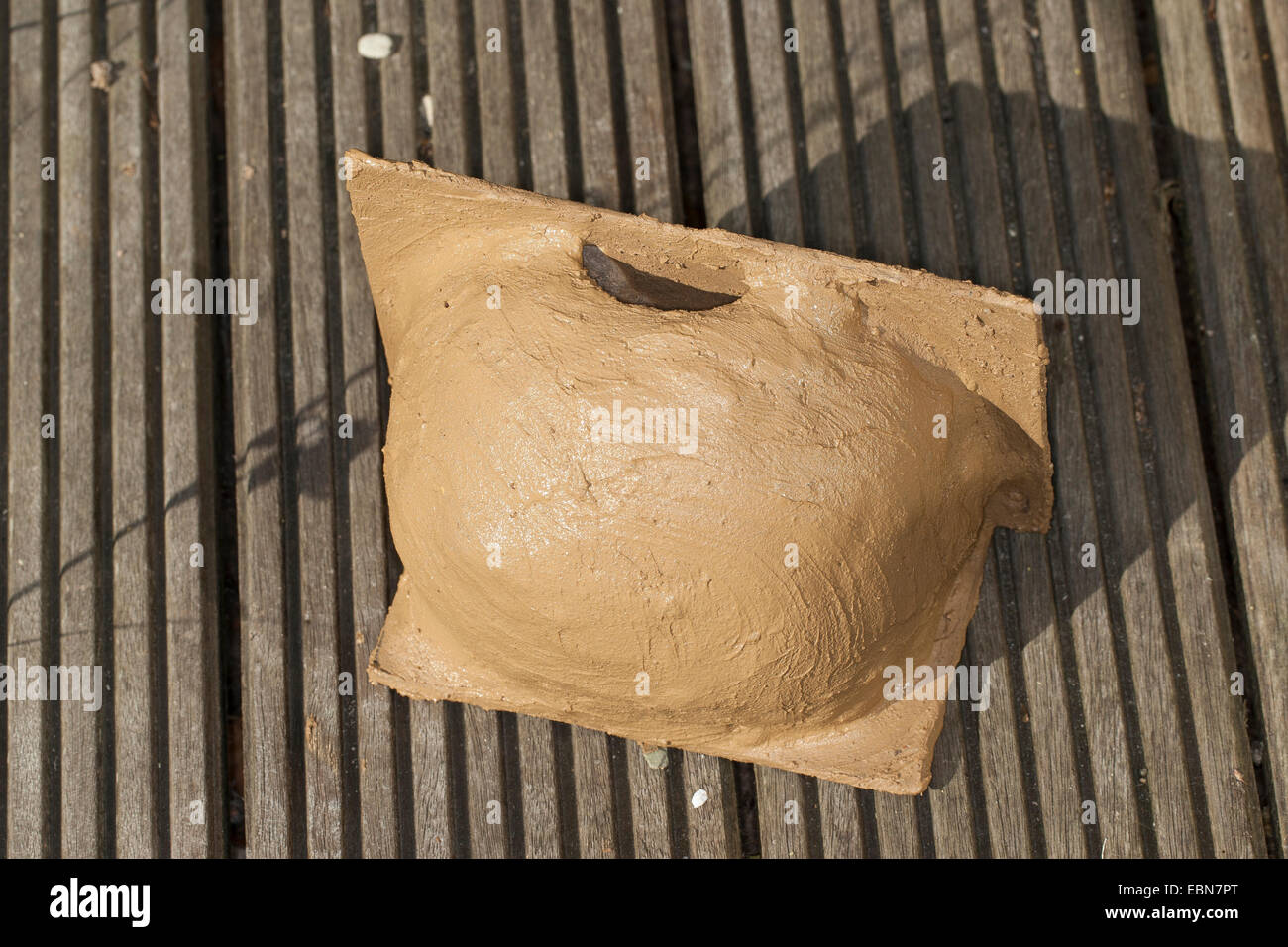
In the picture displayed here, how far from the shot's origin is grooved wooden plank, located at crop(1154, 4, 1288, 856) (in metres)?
2.99

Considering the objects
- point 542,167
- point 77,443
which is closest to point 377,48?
point 542,167

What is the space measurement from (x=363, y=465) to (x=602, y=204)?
1.12 metres

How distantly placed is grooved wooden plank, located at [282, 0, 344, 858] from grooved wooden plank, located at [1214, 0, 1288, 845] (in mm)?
2867

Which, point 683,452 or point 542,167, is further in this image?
point 542,167

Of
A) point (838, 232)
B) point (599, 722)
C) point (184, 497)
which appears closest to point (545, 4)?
point (838, 232)

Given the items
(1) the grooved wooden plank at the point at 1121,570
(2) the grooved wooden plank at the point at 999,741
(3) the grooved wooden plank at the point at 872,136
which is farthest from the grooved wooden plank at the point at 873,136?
(2) the grooved wooden plank at the point at 999,741

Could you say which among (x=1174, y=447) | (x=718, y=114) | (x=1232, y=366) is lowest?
(x=1174, y=447)

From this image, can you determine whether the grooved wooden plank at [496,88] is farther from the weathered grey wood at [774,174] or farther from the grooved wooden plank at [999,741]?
the grooved wooden plank at [999,741]

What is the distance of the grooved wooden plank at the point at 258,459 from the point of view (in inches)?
116

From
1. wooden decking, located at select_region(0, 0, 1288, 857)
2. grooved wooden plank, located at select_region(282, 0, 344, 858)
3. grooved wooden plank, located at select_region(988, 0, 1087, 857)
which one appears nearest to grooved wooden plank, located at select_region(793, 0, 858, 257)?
wooden decking, located at select_region(0, 0, 1288, 857)

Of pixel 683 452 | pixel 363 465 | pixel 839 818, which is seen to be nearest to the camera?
pixel 683 452

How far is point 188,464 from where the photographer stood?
10.1 ft

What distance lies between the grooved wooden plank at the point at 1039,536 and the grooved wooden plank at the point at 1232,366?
0.44 m

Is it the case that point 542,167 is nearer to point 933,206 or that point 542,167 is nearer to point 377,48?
point 377,48
